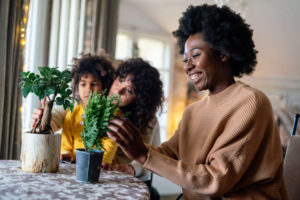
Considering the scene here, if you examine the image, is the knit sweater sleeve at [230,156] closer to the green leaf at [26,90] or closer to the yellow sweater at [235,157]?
the yellow sweater at [235,157]

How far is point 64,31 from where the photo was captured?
3.14m

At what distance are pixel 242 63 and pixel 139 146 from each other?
589 mm

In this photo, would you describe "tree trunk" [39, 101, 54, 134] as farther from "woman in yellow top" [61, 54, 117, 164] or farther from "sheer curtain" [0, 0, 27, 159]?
"sheer curtain" [0, 0, 27, 159]

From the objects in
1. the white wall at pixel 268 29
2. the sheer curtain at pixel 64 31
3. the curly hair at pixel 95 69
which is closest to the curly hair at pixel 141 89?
the curly hair at pixel 95 69

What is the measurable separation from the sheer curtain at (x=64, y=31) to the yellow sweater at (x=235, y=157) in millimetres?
1532

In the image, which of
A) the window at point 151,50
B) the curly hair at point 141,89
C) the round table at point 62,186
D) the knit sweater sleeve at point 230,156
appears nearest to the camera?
the round table at point 62,186

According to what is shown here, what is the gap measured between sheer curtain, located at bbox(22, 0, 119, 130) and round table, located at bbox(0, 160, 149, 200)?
49.0 inches

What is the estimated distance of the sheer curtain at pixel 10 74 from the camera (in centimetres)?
204

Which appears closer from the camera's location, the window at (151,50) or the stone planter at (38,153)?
the stone planter at (38,153)

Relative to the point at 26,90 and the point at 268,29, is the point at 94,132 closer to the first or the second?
the point at 26,90

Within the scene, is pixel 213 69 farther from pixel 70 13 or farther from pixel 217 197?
pixel 70 13

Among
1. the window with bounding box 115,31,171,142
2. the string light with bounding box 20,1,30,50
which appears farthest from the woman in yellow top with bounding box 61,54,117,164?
the window with bounding box 115,31,171,142

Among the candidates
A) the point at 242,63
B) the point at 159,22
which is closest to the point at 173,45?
the point at 159,22

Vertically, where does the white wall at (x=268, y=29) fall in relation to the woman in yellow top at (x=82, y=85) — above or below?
above
